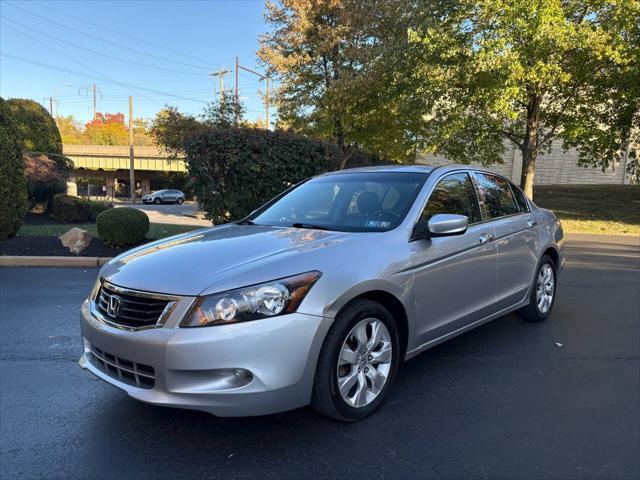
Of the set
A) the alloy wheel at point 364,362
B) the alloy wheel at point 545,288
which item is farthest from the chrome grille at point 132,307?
the alloy wheel at point 545,288

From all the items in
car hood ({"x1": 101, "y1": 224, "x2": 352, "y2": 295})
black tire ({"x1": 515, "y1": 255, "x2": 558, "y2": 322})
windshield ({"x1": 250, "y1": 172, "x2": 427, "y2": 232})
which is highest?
windshield ({"x1": 250, "y1": 172, "x2": 427, "y2": 232})

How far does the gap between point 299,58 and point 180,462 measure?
770 inches

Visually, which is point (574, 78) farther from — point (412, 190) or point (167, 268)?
point (167, 268)

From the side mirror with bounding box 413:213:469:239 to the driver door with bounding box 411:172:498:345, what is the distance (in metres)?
0.07

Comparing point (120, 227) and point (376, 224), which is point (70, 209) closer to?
point (120, 227)

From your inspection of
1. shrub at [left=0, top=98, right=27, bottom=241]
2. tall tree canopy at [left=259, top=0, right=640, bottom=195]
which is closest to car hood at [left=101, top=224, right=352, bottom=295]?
shrub at [left=0, top=98, right=27, bottom=241]

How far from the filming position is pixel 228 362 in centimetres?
255

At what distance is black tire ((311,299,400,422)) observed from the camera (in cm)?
282

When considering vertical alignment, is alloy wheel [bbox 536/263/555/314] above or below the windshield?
below

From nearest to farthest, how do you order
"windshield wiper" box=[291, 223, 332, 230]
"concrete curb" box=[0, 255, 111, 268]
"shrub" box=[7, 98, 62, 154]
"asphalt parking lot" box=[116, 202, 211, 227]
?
"windshield wiper" box=[291, 223, 332, 230]
"concrete curb" box=[0, 255, 111, 268]
"asphalt parking lot" box=[116, 202, 211, 227]
"shrub" box=[7, 98, 62, 154]

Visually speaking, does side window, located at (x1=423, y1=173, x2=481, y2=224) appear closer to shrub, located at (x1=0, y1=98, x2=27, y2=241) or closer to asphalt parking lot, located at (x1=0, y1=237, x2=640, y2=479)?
asphalt parking lot, located at (x1=0, y1=237, x2=640, y2=479)

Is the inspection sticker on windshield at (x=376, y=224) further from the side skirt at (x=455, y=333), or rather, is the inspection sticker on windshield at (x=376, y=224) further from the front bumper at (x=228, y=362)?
the front bumper at (x=228, y=362)

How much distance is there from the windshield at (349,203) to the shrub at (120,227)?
5.97 m

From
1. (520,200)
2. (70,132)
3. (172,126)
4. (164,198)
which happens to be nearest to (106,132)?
(70,132)
